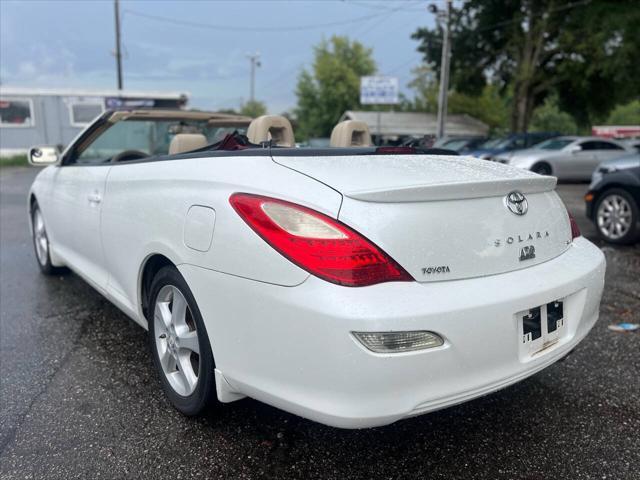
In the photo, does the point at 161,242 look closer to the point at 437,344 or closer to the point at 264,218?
the point at 264,218

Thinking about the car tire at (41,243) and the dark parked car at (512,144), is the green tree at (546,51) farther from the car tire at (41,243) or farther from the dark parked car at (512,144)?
the car tire at (41,243)

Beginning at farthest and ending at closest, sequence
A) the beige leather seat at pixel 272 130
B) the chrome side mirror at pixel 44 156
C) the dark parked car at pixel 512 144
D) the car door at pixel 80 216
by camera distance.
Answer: the dark parked car at pixel 512 144
the chrome side mirror at pixel 44 156
the car door at pixel 80 216
the beige leather seat at pixel 272 130

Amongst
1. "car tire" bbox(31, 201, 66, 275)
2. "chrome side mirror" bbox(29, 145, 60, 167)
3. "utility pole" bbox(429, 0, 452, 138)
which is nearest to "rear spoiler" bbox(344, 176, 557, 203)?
"chrome side mirror" bbox(29, 145, 60, 167)

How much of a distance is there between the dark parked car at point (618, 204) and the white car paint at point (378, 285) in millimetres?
4658

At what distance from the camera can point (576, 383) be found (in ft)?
9.88

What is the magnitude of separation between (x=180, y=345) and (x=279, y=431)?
23.3 inches

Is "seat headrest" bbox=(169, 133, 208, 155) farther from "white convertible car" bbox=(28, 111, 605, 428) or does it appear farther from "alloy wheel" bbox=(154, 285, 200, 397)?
"alloy wheel" bbox=(154, 285, 200, 397)

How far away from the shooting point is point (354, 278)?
1.91 m

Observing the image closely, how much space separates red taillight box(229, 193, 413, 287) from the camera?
75.3 inches

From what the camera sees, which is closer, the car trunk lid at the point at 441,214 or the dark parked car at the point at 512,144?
the car trunk lid at the point at 441,214

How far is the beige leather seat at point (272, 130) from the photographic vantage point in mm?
3172

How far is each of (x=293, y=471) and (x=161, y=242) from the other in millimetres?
1127

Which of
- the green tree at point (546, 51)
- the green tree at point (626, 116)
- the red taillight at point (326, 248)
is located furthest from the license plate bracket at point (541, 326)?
the green tree at point (626, 116)

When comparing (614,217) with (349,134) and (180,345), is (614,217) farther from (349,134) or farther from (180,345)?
(180,345)
